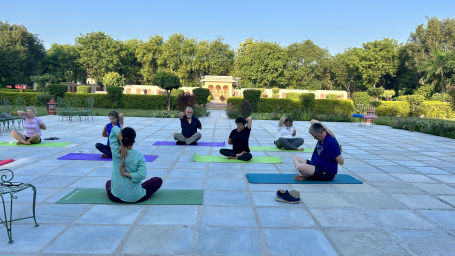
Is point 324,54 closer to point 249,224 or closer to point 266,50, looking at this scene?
point 266,50

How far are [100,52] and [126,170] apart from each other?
4744 centimetres

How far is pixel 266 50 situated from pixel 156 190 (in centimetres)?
4491

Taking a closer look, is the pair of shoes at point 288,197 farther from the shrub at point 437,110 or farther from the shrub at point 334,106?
the shrub at point 437,110

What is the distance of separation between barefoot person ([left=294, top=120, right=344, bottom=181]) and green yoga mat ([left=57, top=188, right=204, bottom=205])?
181cm

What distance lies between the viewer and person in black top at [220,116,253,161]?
6641mm

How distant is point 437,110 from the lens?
84.2 ft

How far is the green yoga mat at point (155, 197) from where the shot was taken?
4.01 metres

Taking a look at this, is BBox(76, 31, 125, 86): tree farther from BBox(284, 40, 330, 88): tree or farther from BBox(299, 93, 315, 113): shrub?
BBox(299, 93, 315, 113): shrub

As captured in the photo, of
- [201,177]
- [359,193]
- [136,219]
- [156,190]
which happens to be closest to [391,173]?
[359,193]

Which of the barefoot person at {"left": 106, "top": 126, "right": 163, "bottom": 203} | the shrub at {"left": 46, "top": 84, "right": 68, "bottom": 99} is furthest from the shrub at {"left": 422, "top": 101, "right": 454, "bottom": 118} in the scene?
the shrub at {"left": 46, "top": 84, "right": 68, "bottom": 99}

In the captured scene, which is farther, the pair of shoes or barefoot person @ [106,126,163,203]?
the pair of shoes

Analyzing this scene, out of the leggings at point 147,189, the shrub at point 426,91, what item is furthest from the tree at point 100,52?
the leggings at point 147,189

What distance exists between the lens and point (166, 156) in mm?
7121

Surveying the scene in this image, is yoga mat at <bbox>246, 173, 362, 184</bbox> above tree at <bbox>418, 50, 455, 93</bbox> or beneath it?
beneath
